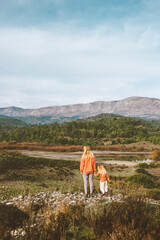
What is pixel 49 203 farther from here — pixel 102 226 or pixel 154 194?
pixel 154 194

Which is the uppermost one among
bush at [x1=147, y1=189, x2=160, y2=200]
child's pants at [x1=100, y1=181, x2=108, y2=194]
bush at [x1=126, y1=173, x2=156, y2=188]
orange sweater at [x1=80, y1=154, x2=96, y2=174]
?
orange sweater at [x1=80, y1=154, x2=96, y2=174]

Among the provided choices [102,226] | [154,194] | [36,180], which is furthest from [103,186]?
[36,180]

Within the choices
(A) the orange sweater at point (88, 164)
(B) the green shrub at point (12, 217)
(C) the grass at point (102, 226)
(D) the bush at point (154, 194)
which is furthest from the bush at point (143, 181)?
Answer: (B) the green shrub at point (12, 217)

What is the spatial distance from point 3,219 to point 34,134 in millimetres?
84475

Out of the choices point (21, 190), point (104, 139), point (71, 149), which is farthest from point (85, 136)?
point (21, 190)

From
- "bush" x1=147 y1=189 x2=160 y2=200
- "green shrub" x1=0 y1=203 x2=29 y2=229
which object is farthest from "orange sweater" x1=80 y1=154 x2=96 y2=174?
"bush" x1=147 y1=189 x2=160 y2=200

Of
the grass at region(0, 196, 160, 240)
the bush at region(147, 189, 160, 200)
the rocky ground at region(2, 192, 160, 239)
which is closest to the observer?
the grass at region(0, 196, 160, 240)

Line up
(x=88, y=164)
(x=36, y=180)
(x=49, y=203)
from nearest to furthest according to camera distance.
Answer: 1. (x=49, y=203)
2. (x=88, y=164)
3. (x=36, y=180)

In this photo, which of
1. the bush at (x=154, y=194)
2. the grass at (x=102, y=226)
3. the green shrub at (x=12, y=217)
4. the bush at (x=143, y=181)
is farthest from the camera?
the bush at (x=143, y=181)

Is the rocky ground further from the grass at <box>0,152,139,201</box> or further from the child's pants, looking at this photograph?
the child's pants

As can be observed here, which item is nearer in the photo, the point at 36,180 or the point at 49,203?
the point at 49,203

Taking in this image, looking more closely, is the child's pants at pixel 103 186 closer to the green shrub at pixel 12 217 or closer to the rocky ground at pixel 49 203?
the rocky ground at pixel 49 203

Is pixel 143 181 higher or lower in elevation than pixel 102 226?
lower

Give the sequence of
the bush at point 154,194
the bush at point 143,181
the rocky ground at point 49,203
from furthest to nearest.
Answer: the bush at point 143,181 < the bush at point 154,194 < the rocky ground at point 49,203
